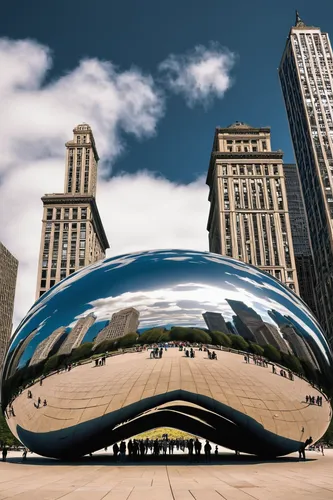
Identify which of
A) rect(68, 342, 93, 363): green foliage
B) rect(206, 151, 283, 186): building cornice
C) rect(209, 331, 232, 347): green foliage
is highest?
rect(206, 151, 283, 186): building cornice

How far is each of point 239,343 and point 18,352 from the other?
4968 millimetres

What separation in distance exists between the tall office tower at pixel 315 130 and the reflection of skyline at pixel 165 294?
195 feet

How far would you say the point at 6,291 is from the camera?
116 metres

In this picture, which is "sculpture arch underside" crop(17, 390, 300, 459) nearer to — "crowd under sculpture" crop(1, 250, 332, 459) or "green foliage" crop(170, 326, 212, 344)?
"crowd under sculpture" crop(1, 250, 332, 459)

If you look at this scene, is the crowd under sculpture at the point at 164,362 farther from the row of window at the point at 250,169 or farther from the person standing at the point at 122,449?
the row of window at the point at 250,169

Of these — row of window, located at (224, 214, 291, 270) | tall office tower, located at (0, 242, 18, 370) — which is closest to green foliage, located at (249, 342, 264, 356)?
row of window, located at (224, 214, 291, 270)

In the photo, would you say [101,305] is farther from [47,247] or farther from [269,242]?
[47,247]

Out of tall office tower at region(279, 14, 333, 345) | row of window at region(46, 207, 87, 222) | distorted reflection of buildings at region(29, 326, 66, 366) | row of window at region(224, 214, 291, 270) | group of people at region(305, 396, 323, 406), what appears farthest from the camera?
row of window at region(46, 207, 87, 222)

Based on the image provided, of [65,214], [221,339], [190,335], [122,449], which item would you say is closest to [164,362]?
[190,335]

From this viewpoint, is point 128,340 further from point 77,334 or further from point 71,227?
point 71,227

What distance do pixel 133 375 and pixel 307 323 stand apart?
171 inches

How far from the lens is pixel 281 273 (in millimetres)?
78000

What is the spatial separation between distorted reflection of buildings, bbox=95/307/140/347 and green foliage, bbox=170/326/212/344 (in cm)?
79

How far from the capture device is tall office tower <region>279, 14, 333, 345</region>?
6712cm
